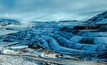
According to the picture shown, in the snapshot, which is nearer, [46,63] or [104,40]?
[46,63]

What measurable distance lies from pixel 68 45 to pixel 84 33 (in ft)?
56.4

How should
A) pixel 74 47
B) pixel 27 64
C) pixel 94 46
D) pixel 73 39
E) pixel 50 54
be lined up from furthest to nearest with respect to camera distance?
pixel 73 39
pixel 74 47
pixel 94 46
pixel 50 54
pixel 27 64

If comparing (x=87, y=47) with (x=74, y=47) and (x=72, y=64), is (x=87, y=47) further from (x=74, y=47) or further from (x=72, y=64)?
(x=72, y=64)

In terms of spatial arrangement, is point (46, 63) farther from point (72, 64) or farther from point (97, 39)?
point (97, 39)

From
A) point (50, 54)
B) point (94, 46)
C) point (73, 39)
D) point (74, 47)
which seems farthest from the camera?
point (73, 39)

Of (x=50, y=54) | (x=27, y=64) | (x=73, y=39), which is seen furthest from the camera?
(x=73, y=39)

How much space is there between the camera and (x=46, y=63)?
51.6 metres

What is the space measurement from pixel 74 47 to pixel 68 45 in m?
6.17

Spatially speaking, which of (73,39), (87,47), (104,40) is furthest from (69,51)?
(73,39)

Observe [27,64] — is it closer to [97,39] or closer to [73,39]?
[97,39]

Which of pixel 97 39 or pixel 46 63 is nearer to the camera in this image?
pixel 46 63

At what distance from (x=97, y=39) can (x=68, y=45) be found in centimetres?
1191

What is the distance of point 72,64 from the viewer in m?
51.2

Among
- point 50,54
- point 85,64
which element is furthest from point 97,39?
point 85,64
